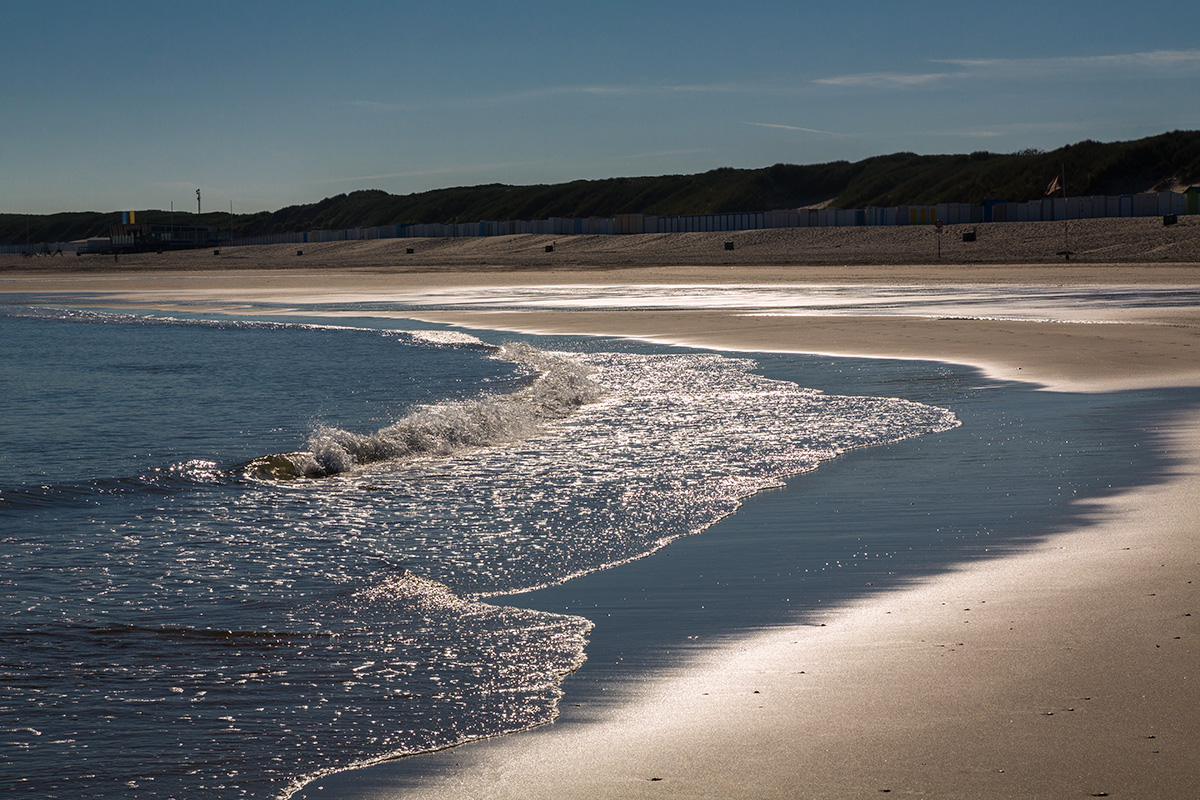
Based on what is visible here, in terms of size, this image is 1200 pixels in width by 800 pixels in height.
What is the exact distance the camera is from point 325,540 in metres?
Result: 6.97

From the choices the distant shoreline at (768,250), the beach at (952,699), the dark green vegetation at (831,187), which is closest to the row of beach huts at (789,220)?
the distant shoreline at (768,250)

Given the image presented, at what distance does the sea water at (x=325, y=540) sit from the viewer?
13.1 feet

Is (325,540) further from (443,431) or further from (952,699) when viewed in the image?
(952,699)

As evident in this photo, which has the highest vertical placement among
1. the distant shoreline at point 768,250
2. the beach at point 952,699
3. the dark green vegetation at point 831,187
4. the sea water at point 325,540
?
the dark green vegetation at point 831,187

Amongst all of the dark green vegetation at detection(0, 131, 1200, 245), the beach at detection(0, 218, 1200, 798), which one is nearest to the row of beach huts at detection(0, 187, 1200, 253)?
the dark green vegetation at detection(0, 131, 1200, 245)

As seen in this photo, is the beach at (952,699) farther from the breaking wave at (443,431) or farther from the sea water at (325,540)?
the breaking wave at (443,431)

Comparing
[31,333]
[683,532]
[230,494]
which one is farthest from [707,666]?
[31,333]

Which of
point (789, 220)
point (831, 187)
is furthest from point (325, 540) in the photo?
point (831, 187)

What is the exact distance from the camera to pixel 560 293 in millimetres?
41250

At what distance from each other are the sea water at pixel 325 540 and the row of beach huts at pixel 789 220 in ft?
182

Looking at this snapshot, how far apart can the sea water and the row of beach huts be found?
182ft

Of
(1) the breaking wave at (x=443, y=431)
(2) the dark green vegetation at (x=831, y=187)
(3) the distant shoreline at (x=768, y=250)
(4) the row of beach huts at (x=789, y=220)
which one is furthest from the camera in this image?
(2) the dark green vegetation at (x=831, y=187)

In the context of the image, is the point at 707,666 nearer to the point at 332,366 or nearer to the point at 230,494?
the point at 230,494

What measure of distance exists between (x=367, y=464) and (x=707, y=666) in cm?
598
